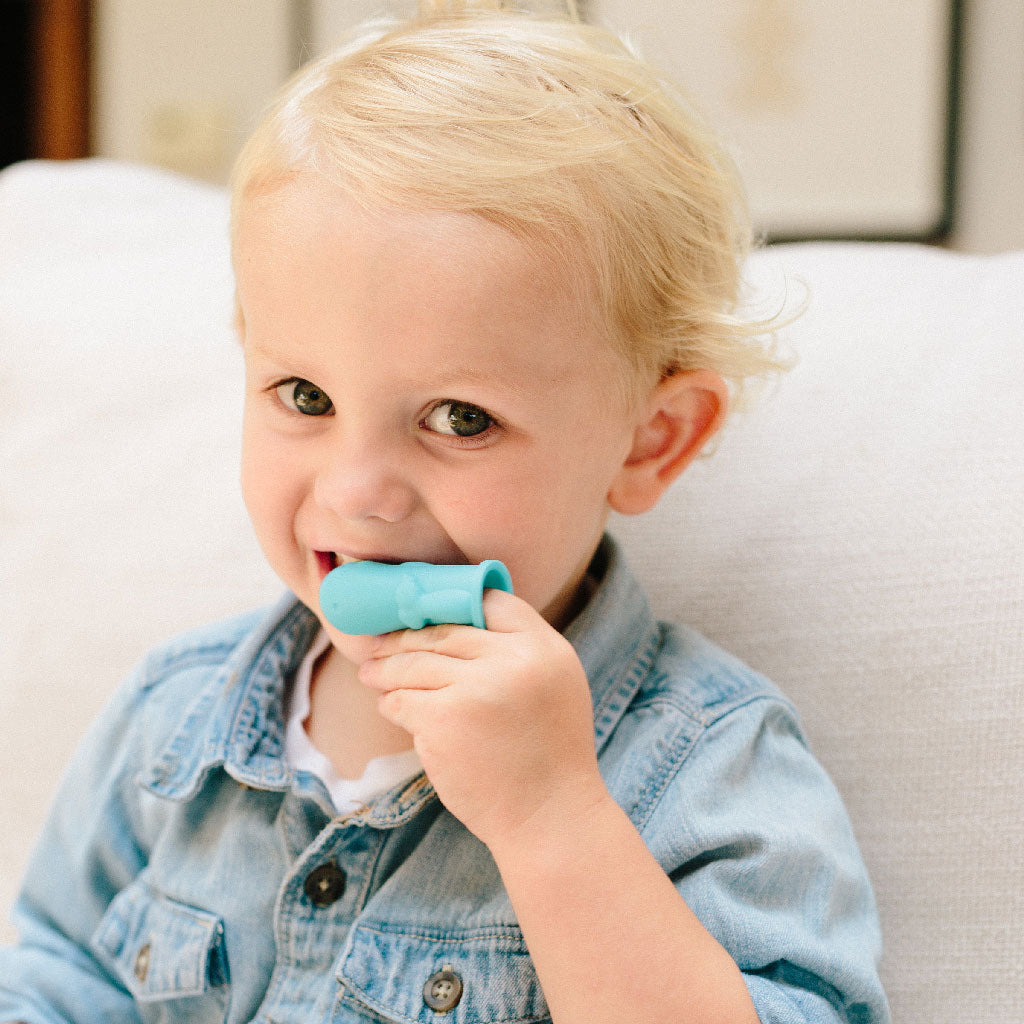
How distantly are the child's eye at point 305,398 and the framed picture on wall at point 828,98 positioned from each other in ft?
2.81

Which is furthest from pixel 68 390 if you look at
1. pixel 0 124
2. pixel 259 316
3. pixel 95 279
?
pixel 0 124

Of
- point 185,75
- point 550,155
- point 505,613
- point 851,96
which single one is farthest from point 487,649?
point 185,75

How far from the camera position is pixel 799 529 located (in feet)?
2.47

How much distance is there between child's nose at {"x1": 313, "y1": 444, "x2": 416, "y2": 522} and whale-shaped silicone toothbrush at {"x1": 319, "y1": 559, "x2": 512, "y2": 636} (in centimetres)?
3

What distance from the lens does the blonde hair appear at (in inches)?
21.6

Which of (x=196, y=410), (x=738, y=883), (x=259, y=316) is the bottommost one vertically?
(x=738, y=883)

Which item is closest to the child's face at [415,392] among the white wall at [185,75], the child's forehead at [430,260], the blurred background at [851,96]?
the child's forehead at [430,260]

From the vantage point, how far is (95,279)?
1.04 m

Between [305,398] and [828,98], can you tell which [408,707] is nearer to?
[305,398]

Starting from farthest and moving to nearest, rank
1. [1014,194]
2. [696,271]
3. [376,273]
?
1. [1014,194]
2. [696,271]
3. [376,273]

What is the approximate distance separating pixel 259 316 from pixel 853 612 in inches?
16.0

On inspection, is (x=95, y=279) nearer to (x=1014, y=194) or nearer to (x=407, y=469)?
(x=407, y=469)

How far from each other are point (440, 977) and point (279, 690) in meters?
0.22

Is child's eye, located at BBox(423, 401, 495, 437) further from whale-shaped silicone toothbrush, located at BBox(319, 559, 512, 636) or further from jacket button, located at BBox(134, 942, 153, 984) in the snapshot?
jacket button, located at BBox(134, 942, 153, 984)
